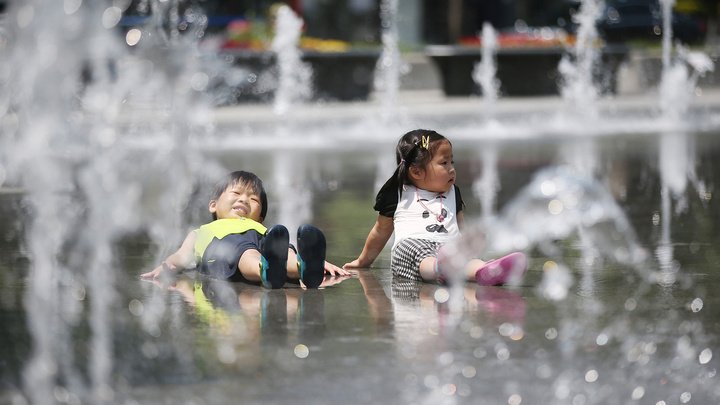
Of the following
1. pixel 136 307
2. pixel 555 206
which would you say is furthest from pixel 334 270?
pixel 555 206

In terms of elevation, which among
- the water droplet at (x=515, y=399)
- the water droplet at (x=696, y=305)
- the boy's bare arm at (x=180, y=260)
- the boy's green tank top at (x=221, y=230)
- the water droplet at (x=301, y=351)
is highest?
the boy's green tank top at (x=221, y=230)

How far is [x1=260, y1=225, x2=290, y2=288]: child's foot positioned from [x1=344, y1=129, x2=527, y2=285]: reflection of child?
1.95 ft

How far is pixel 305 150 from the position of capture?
46.3 ft

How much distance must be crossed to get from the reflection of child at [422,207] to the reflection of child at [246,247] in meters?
0.33

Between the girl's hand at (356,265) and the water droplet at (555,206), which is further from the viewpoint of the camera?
the girl's hand at (356,265)

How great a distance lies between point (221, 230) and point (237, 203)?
0.76ft

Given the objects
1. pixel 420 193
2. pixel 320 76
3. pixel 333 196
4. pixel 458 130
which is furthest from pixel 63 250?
pixel 320 76

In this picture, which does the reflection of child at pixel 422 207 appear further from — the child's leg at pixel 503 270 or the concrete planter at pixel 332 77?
the concrete planter at pixel 332 77

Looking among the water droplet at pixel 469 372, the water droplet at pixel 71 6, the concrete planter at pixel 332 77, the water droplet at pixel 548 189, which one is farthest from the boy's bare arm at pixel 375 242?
the concrete planter at pixel 332 77

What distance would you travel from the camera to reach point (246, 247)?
6.15 m

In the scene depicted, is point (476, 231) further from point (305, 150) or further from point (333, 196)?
point (305, 150)

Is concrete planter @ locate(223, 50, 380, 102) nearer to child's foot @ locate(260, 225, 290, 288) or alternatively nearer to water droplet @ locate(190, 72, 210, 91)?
water droplet @ locate(190, 72, 210, 91)

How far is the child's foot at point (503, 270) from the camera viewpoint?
5.82 meters

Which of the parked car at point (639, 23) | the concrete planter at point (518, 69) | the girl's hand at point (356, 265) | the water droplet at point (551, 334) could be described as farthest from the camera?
the parked car at point (639, 23)
